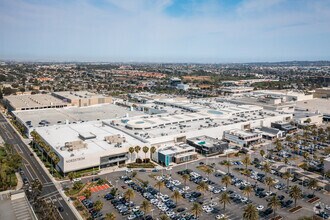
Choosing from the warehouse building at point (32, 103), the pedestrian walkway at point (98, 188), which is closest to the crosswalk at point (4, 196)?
the pedestrian walkway at point (98, 188)

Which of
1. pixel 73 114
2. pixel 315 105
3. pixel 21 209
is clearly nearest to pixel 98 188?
pixel 21 209

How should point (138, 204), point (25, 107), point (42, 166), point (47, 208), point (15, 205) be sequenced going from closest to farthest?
point (47, 208), point (15, 205), point (138, 204), point (42, 166), point (25, 107)

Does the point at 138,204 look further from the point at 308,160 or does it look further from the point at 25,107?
the point at 25,107

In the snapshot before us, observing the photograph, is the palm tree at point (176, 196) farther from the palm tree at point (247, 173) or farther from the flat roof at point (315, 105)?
the flat roof at point (315, 105)

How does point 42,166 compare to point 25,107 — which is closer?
point 42,166

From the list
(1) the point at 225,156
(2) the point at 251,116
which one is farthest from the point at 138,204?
(2) the point at 251,116
